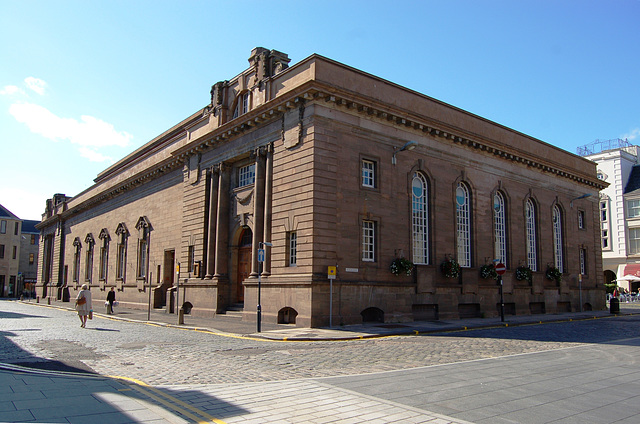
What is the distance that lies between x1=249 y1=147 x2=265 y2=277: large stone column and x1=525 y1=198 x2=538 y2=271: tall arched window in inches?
752

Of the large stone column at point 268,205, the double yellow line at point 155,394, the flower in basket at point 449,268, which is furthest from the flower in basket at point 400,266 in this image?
the double yellow line at point 155,394

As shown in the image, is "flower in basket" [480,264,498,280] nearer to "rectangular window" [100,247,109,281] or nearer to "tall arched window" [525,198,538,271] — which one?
"tall arched window" [525,198,538,271]

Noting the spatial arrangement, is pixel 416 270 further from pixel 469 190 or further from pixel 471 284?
pixel 469 190

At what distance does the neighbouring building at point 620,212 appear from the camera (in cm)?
6606

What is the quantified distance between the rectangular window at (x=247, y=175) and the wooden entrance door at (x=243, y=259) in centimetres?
273

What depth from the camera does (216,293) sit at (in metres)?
28.0

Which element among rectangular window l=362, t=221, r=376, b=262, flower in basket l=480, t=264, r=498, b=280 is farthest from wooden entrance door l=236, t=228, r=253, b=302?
flower in basket l=480, t=264, r=498, b=280

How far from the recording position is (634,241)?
66.4m

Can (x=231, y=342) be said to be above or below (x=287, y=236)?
below

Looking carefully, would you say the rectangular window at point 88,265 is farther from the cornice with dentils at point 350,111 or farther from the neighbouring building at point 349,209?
the cornice with dentils at point 350,111

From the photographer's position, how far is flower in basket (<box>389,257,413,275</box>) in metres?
24.0

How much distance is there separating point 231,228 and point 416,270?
1095cm

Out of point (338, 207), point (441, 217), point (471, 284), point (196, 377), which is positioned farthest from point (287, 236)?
point (196, 377)

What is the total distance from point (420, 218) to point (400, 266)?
3.90 metres
